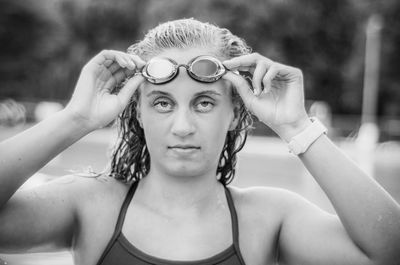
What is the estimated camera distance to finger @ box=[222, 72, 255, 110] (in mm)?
2555

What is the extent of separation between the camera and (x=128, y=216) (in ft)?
8.38

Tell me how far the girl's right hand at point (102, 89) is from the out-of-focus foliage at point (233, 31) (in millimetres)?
34966

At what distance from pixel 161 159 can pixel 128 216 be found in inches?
12.0

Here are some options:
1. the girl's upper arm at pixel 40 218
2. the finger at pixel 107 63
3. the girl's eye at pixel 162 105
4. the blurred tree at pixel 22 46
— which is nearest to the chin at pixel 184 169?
the girl's eye at pixel 162 105

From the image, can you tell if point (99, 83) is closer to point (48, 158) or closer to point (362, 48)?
point (48, 158)

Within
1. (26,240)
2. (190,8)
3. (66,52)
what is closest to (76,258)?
(26,240)

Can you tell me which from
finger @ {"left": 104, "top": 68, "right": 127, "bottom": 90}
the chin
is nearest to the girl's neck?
the chin

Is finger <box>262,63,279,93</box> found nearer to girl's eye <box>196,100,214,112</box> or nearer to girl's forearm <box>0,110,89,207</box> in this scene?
girl's eye <box>196,100,214,112</box>

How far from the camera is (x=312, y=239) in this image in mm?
2492

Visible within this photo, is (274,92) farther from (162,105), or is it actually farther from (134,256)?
(134,256)

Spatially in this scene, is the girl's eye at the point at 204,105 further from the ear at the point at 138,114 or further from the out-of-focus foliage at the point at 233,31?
the out-of-focus foliage at the point at 233,31

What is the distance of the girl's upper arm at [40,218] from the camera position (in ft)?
7.70

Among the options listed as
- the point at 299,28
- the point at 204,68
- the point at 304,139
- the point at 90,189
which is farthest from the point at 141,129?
the point at 299,28

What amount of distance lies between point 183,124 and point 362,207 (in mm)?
816
